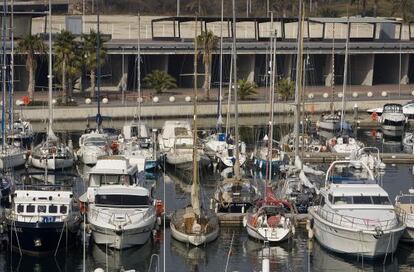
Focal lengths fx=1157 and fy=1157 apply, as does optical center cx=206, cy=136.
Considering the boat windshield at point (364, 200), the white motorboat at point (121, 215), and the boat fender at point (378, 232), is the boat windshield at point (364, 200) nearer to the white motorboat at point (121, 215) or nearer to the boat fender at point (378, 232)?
the boat fender at point (378, 232)

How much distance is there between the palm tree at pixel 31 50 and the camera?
92875 mm

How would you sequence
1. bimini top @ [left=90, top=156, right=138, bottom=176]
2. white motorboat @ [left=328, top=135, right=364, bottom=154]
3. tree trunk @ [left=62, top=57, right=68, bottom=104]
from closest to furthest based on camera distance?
bimini top @ [left=90, top=156, right=138, bottom=176] → white motorboat @ [left=328, top=135, right=364, bottom=154] → tree trunk @ [left=62, top=57, right=68, bottom=104]

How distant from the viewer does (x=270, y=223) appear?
46.6 meters

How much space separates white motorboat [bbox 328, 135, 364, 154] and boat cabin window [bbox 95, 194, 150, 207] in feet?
92.9

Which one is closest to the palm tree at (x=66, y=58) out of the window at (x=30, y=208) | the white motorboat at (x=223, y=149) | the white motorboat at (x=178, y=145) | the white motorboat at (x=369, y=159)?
the white motorboat at (x=178, y=145)

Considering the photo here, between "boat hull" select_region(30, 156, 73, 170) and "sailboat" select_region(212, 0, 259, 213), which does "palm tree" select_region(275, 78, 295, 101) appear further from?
"sailboat" select_region(212, 0, 259, 213)

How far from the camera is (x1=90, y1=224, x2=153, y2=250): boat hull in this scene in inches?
1769

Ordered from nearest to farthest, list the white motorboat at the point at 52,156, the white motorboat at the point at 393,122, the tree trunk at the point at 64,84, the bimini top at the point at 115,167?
the bimini top at the point at 115,167, the white motorboat at the point at 52,156, the white motorboat at the point at 393,122, the tree trunk at the point at 64,84

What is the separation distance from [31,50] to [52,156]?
29043 millimetres

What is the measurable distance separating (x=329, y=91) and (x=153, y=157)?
42.6 m

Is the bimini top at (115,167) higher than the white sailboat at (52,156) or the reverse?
higher

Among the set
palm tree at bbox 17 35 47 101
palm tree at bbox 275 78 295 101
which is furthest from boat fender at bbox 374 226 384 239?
palm tree at bbox 17 35 47 101

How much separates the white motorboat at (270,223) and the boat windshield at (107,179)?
21.2 ft

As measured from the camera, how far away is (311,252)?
46.4m
